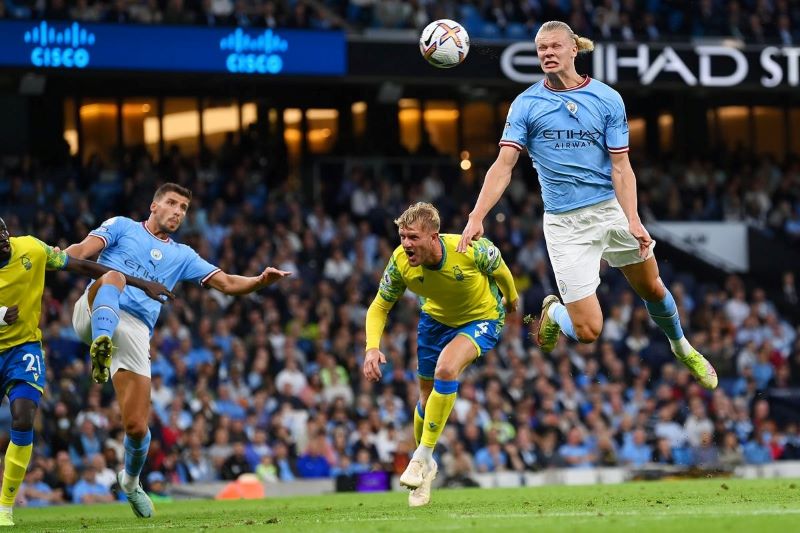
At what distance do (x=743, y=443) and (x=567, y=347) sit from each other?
3180 millimetres

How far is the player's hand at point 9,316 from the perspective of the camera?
11.1 meters

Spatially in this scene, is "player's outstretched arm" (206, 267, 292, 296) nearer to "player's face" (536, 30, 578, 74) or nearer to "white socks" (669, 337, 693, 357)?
"player's face" (536, 30, 578, 74)

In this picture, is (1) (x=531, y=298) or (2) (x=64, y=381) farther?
(1) (x=531, y=298)

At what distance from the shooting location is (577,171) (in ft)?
36.1

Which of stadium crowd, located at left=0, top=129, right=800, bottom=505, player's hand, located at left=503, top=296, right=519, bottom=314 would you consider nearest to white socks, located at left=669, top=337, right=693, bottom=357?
player's hand, located at left=503, top=296, right=519, bottom=314

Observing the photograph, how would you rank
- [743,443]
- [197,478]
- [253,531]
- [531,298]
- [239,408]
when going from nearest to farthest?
[253,531]
[197,478]
[239,408]
[743,443]
[531,298]

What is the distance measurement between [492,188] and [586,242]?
1014 mm

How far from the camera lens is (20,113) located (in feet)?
92.1

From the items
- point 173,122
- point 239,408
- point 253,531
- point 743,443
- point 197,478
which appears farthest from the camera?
point 173,122

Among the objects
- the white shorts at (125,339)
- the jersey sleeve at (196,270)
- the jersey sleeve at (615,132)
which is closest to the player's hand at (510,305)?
the jersey sleeve at (615,132)

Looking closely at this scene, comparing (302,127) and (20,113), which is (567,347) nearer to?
(302,127)

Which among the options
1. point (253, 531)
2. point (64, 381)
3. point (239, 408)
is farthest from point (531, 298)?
point (253, 531)

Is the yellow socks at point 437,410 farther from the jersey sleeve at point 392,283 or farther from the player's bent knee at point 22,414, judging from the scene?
the player's bent knee at point 22,414

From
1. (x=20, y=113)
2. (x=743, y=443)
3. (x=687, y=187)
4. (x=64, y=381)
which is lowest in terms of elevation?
(x=743, y=443)
